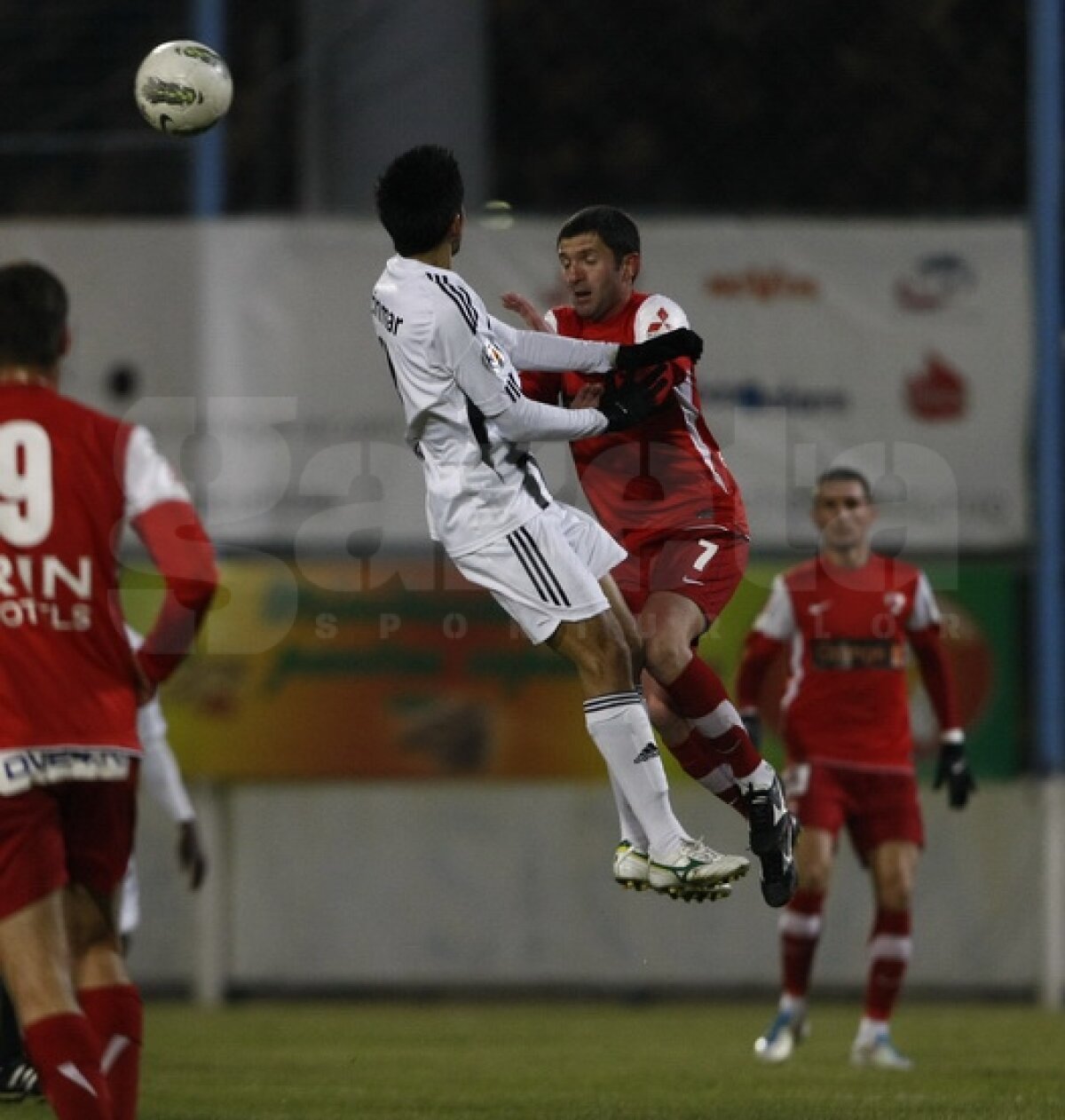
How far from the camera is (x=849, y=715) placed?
1111 centimetres

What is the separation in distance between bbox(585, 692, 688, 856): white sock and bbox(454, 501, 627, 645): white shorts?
311 millimetres

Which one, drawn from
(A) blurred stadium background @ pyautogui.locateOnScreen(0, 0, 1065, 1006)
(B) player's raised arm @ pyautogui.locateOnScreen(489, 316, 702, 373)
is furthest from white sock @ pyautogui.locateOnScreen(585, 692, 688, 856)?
(A) blurred stadium background @ pyautogui.locateOnScreen(0, 0, 1065, 1006)

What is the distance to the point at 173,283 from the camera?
50.7 ft

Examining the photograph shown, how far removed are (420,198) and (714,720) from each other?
6.40 ft

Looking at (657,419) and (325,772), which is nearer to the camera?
(657,419)

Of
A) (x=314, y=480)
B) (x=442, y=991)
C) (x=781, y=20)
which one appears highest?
(x=781, y=20)

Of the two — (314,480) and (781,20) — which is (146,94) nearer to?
(314,480)

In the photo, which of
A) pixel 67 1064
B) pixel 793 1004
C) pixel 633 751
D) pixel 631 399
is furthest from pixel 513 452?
pixel 793 1004

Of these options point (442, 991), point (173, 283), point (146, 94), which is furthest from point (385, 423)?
point (146, 94)

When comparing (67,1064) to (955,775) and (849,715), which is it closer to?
(955,775)

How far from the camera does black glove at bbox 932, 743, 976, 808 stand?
10.4m

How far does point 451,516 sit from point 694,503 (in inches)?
38.3

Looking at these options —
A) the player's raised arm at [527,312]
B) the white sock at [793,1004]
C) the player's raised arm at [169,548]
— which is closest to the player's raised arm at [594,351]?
the player's raised arm at [527,312]

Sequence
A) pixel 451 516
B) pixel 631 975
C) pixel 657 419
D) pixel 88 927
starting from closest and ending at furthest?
pixel 88 927 < pixel 451 516 < pixel 657 419 < pixel 631 975
